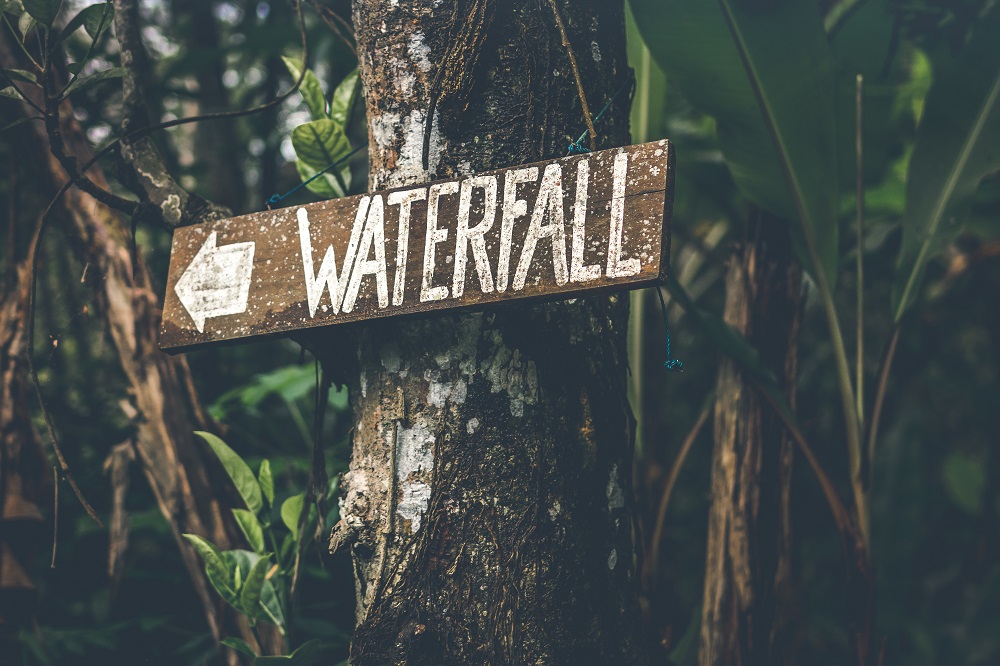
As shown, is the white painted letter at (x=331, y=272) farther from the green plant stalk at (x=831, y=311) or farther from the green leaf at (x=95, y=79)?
the green plant stalk at (x=831, y=311)

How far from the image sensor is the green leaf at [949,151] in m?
1.23

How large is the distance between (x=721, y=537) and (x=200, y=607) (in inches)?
36.5

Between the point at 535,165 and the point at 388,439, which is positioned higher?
the point at 535,165

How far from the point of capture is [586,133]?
28.7 inches

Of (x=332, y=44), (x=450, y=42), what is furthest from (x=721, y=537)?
(x=332, y=44)

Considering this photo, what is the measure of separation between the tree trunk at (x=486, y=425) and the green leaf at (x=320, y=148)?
4.3 inches

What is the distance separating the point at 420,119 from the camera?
781 millimetres

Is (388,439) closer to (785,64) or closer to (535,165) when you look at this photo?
(535,165)

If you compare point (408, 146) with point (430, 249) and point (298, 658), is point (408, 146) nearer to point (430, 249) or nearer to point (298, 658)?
point (430, 249)

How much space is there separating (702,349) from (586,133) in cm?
188

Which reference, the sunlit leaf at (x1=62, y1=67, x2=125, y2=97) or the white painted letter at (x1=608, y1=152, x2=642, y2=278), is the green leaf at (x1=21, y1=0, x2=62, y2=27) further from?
the white painted letter at (x1=608, y1=152, x2=642, y2=278)

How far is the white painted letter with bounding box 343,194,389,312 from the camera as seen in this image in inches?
28.2

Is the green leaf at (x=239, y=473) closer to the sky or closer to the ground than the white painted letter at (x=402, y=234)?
closer to the ground

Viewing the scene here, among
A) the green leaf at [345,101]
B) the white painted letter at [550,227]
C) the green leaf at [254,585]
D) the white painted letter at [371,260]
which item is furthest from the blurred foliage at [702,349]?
the white painted letter at [550,227]
